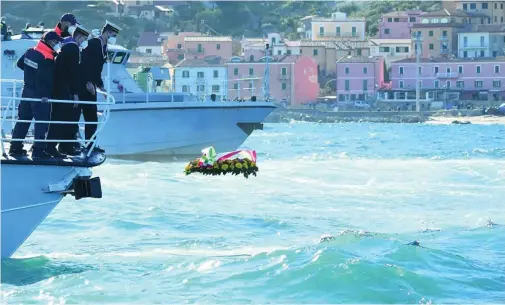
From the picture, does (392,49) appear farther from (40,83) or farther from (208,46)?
(40,83)

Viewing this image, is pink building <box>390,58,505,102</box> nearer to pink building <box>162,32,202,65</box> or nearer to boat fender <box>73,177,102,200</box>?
pink building <box>162,32,202,65</box>

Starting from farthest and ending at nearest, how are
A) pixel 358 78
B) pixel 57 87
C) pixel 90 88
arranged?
pixel 358 78, pixel 90 88, pixel 57 87

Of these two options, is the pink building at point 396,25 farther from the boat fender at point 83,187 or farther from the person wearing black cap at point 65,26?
the boat fender at point 83,187

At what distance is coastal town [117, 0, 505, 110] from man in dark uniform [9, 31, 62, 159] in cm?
7957

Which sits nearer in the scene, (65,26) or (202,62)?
(65,26)

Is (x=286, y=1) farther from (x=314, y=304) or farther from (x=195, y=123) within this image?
(x=314, y=304)

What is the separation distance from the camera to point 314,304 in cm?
1202

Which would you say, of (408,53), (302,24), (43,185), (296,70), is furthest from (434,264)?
(302,24)

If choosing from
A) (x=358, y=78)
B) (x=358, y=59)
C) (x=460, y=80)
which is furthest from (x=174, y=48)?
(x=460, y=80)

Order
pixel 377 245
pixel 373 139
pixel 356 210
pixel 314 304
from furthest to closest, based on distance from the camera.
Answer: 1. pixel 373 139
2. pixel 356 210
3. pixel 377 245
4. pixel 314 304

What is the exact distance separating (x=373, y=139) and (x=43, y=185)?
46.6 meters

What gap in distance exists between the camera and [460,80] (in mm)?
104562

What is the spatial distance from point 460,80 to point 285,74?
560 inches

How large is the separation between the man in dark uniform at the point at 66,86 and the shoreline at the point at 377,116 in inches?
3174
